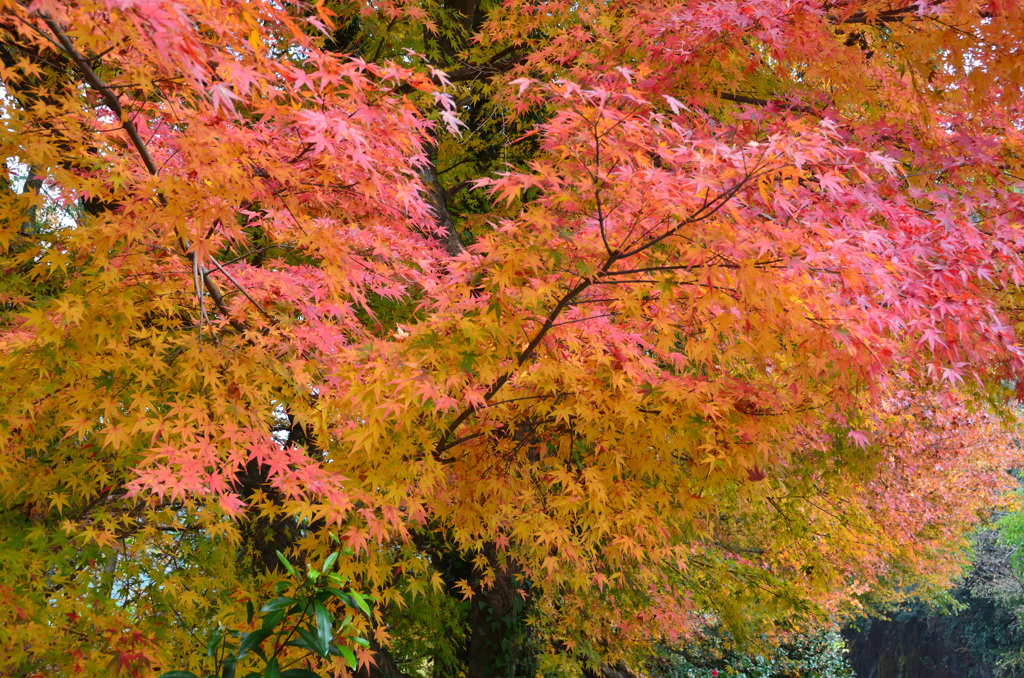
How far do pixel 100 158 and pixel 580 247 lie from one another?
202cm

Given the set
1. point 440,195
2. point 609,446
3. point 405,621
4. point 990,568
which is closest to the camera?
point 609,446

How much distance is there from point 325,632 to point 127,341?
160cm

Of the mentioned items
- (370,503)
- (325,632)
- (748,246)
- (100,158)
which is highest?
(748,246)

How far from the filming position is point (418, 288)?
15.1ft

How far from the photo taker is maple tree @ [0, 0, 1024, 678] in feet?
8.32

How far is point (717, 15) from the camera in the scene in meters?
3.96

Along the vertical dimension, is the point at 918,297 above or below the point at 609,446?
above

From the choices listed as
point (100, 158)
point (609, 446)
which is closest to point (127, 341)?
point (100, 158)

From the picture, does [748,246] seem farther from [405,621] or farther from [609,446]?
[405,621]

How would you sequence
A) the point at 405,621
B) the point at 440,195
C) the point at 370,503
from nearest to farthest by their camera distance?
the point at 370,503 → the point at 440,195 → the point at 405,621

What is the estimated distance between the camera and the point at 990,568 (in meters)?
15.6

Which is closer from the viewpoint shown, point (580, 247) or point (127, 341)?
point (580, 247)

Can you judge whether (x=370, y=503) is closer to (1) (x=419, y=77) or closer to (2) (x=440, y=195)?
(1) (x=419, y=77)

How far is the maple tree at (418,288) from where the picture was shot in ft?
8.32
